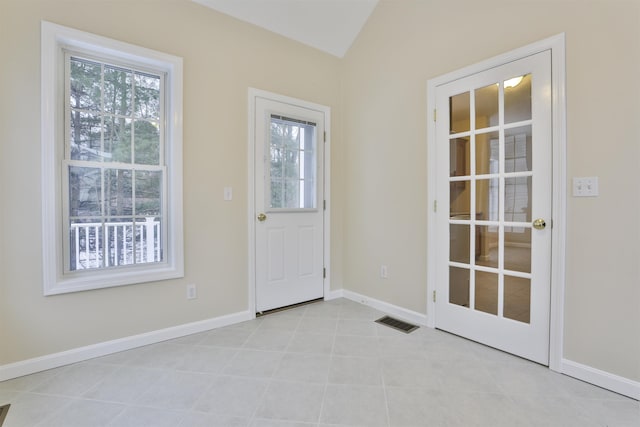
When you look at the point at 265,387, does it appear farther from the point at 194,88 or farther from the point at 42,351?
the point at 194,88

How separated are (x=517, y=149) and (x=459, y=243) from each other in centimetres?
82

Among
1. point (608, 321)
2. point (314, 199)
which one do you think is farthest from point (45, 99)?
point (608, 321)

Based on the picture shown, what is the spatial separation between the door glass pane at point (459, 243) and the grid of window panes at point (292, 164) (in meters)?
1.45

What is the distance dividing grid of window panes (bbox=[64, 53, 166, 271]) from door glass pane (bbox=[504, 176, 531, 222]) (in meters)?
2.69

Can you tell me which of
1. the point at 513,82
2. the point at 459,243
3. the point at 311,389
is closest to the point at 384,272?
the point at 459,243

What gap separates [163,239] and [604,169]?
10.2 feet

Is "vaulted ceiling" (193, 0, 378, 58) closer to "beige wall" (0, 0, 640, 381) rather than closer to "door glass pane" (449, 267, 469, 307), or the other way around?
"beige wall" (0, 0, 640, 381)

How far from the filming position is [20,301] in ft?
6.15

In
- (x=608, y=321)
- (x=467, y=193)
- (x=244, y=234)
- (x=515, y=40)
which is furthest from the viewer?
(x=244, y=234)

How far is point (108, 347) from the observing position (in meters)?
2.14

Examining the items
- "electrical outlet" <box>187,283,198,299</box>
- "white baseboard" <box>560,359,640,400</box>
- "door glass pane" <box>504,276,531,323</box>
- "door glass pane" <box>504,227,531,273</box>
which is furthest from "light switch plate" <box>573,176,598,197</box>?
"electrical outlet" <box>187,283,198,299</box>

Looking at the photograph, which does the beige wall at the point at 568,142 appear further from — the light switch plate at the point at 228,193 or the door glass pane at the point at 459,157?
the light switch plate at the point at 228,193

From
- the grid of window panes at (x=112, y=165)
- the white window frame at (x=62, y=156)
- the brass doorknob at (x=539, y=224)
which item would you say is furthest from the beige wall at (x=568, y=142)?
the grid of window panes at (x=112, y=165)

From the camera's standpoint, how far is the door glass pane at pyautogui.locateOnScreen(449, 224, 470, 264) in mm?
2385
